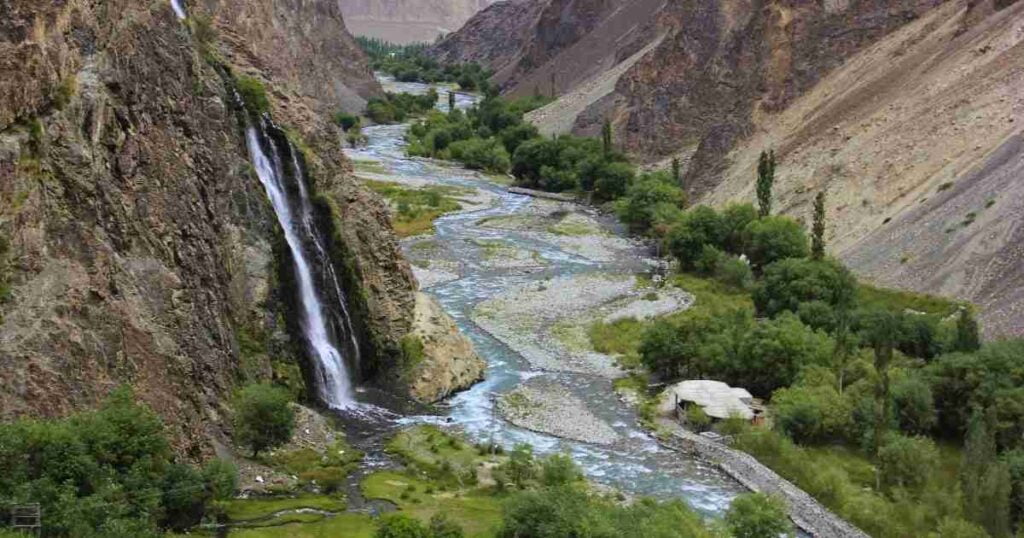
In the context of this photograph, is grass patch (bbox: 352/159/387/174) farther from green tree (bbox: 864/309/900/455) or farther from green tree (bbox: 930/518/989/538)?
green tree (bbox: 930/518/989/538)

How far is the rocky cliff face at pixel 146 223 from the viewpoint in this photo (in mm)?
32750

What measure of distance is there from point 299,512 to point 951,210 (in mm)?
44412

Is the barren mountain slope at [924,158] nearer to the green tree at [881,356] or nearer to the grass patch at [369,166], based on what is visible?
the green tree at [881,356]

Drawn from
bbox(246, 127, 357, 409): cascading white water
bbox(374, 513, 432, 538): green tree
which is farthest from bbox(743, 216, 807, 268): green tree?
bbox(374, 513, 432, 538): green tree

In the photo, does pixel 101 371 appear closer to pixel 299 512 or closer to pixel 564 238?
pixel 299 512

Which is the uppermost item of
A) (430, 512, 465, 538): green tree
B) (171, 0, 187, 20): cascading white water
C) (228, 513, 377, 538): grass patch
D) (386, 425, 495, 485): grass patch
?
(171, 0, 187, 20): cascading white water

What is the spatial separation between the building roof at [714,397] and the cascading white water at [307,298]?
13.7m

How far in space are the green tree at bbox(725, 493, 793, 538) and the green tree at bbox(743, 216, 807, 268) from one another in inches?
1463

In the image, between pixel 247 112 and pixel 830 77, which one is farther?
pixel 830 77

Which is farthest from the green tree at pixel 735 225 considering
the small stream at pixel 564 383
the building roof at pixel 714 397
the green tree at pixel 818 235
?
the building roof at pixel 714 397

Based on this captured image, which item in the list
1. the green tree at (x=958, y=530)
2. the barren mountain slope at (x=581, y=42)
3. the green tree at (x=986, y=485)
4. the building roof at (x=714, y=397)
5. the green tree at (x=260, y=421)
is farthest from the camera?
the barren mountain slope at (x=581, y=42)

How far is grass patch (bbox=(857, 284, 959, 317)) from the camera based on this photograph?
5703 centimetres

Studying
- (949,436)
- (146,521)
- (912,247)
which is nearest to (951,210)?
(912,247)

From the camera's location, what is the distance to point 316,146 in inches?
2055
